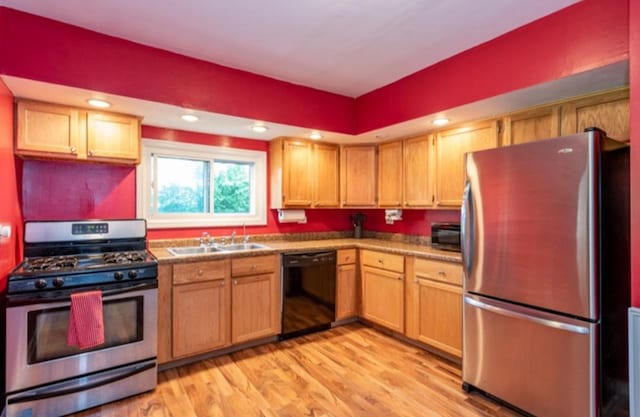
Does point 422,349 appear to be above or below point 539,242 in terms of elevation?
below

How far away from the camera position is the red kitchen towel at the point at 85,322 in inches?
79.5

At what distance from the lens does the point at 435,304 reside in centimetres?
286

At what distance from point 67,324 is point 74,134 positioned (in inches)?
54.0

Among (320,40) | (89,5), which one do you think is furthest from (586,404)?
(89,5)

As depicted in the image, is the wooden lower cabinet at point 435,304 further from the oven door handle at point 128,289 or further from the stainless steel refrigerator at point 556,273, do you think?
the oven door handle at point 128,289

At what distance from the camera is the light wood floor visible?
7.06 feet

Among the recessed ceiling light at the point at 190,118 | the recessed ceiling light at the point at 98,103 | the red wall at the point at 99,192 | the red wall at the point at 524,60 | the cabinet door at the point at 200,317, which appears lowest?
the cabinet door at the point at 200,317

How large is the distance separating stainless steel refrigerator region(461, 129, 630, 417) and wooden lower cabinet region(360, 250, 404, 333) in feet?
3.34

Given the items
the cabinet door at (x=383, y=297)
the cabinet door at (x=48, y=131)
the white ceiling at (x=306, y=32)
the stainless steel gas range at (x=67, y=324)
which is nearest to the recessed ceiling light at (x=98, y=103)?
the white ceiling at (x=306, y=32)

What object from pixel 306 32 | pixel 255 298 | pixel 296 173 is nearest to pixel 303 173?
pixel 296 173

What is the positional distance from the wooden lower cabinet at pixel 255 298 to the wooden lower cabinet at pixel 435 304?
1.29 metres

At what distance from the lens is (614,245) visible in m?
1.84

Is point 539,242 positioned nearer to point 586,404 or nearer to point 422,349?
point 586,404

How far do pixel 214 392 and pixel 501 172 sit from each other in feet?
8.18
